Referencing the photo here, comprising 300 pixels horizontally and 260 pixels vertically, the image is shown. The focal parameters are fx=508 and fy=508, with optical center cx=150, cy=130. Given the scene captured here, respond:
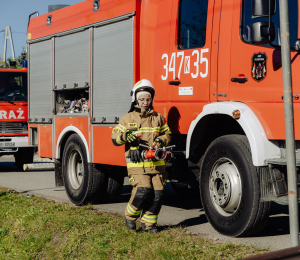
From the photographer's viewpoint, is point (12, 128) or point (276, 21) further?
point (12, 128)

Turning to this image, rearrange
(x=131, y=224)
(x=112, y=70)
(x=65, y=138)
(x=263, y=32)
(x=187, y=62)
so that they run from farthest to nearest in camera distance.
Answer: (x=65, y=138) < (x=112, y=70) < (x=187, y=62) < (x=131, y=224) < (x=263, y=32)

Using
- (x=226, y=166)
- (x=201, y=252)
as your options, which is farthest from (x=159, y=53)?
(x=201, y=252)

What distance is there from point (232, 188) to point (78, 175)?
3635 mm

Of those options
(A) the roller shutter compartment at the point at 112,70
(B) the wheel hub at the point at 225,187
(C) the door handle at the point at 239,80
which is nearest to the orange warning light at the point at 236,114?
(C) the door handle at the point at 239,80

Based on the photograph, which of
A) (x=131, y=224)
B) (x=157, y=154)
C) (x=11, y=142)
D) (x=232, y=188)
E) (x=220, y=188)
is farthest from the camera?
(x=11, y=142)

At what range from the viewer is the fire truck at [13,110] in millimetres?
13164

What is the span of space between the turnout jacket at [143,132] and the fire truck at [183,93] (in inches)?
11.1

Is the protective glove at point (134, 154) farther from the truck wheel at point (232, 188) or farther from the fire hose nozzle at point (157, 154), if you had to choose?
the truck wheel at point (232, 188)

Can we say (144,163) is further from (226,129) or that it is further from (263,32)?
(263,32)

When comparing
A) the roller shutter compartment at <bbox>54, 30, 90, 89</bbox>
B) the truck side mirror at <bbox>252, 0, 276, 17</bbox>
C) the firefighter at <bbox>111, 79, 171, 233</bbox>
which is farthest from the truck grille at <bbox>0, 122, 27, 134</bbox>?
the truck side mirror at <bbox>252, 0, 276, 17</bbox>

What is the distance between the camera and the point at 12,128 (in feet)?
43.6

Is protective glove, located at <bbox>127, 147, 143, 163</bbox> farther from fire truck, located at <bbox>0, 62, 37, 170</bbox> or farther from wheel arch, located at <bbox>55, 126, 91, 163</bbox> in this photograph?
fire truck, located at <bbox>0, 62, 37, 170</bbox>

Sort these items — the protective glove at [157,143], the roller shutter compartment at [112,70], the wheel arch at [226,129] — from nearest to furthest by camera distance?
1. the wheel arch at [226,129]
2. the protective glove at [157,143]
3. the roller shutter compartment at [112,70]

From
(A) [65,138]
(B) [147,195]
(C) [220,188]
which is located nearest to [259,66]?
(C) [220,188]
